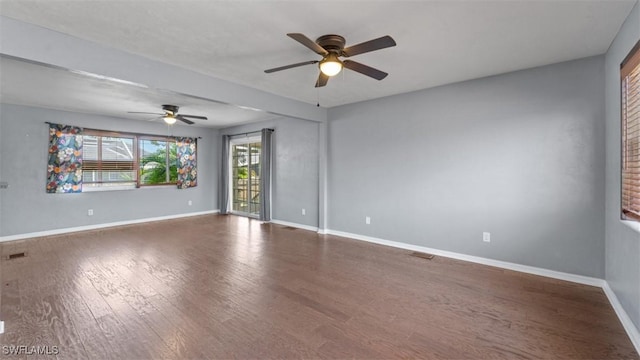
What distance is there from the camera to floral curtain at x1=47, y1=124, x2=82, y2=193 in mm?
5367

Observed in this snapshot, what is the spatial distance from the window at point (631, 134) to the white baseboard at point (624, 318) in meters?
0.80

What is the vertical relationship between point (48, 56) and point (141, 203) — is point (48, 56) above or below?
above

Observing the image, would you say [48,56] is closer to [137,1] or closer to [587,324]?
[137,1]

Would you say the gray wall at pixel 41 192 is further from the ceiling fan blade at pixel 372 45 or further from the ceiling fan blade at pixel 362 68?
the ceiling fan blade at pixel 372 45

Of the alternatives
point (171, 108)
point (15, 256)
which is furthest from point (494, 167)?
point (15, 256)

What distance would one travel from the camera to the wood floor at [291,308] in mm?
2020

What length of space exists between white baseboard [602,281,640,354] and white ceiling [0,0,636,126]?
2.47 m

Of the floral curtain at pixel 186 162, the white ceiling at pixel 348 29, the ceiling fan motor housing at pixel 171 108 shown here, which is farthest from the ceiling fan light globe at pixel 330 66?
the floral curtain at pixel 186 162

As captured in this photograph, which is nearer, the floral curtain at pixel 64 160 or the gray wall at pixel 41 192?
the gray wall at pixel 41 192

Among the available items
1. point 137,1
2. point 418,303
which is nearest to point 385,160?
point 418,303

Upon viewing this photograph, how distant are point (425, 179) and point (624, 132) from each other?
2180mm

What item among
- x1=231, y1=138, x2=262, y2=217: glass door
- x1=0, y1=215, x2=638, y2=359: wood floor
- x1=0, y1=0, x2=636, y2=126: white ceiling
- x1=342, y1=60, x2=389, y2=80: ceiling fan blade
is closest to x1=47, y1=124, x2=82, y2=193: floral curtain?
x1=0, y1=215, x2=638, y2=359: wood floor

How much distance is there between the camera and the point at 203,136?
783cm

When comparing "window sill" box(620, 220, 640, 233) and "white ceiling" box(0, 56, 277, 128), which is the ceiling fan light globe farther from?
"window sill" box(620, 220, 640, 233)
